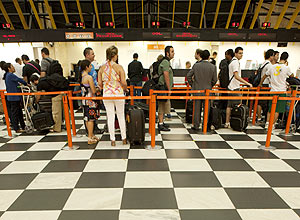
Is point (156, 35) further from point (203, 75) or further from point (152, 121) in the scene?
point (152, 121)

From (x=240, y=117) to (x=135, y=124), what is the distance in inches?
90.4

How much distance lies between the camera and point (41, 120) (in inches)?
163

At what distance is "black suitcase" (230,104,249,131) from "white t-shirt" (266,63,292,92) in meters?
0.84

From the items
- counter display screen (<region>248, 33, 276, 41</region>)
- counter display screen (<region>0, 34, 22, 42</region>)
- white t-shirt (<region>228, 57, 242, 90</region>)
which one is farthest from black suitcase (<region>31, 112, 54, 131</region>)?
counter display screen (<region>248, 33, 276, 41</region>)

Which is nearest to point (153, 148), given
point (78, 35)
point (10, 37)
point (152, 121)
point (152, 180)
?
point (152, 121)

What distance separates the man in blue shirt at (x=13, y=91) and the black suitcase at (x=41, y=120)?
22.5 inches

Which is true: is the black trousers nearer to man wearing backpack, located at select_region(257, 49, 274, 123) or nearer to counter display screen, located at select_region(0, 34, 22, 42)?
counter display screen, located at select_region(0, 34, 22, 42)

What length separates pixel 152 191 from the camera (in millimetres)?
2291

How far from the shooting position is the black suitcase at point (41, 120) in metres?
4.10

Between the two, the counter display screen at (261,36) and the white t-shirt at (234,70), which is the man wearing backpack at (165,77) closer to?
the white t-shirt at (234,70)

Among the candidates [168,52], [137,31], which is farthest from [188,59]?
[168,52]

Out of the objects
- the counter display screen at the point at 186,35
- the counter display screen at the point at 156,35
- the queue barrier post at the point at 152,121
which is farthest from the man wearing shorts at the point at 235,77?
Answer: the counter display screen at the point at 156,35

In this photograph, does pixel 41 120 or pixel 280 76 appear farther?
pixel 280 76

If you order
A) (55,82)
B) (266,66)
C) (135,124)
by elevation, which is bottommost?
(135,124)
